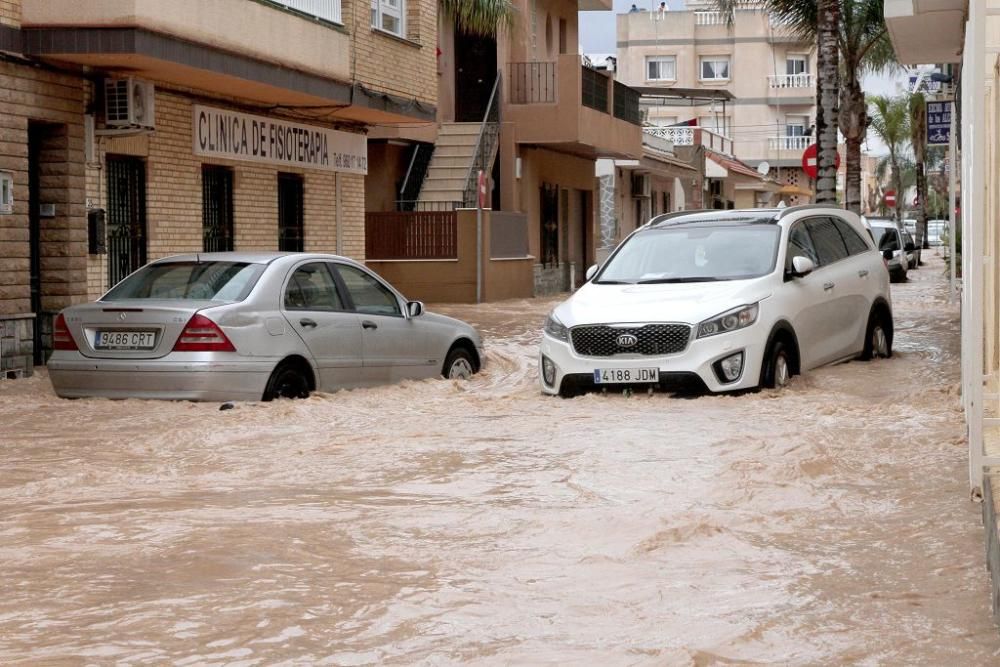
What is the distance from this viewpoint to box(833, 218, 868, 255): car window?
15.9 metres

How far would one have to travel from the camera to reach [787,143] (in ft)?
250

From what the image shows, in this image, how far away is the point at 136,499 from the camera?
29.2 feet

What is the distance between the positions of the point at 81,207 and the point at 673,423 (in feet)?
26.7

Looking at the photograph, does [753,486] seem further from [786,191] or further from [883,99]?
[883,99]

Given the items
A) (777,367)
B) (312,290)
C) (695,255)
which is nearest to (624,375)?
(777,367)

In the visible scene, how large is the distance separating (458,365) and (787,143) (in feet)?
207

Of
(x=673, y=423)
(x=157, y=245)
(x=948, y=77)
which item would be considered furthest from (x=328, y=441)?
(x=948, y=77)

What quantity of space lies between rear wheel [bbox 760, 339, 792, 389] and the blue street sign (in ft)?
50.5

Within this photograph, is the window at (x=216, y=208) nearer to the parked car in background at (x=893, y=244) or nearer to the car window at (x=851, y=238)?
the car window at (x=851, y=238)

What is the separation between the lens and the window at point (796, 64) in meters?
77.1

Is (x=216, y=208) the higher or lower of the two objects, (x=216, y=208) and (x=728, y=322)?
the higher

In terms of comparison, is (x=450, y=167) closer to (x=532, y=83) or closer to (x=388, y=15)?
(x=532, y=83)

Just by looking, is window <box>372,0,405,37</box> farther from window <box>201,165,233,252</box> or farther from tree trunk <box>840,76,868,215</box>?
tree trunk <box>840,76,868,215</box>

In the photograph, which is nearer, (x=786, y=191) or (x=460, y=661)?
(x=460, y=661)
